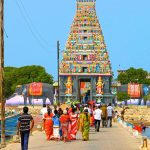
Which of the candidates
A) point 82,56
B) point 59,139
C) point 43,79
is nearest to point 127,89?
point 82,56

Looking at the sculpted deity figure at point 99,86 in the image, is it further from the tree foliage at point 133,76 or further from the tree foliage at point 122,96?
the tree foliage at point 133,76

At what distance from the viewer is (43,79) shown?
11744cm

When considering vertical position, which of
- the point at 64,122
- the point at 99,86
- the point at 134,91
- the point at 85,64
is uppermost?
the point at 85,64

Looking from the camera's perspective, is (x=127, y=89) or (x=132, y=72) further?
(x=132, y=72)

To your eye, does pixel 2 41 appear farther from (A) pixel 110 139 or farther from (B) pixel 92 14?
(B) pixel 92 14

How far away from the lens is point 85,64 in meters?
88.9

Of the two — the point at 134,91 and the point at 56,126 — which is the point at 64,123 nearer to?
the point at 56,126

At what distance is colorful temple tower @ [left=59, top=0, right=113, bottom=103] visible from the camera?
292 ft

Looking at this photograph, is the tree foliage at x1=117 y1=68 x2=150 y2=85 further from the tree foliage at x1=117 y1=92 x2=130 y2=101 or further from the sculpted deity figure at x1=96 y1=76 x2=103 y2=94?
the sculpted deity figure at x1=96 y1=76 x2=103 y2=94

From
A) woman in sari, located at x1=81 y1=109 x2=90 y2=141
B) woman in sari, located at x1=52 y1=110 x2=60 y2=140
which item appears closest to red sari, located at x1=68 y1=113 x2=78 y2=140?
woman in sari, located at x1=81 y1=109 x2=90 y2=141

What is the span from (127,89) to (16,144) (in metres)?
74.9

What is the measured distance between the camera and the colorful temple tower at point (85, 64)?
292ft

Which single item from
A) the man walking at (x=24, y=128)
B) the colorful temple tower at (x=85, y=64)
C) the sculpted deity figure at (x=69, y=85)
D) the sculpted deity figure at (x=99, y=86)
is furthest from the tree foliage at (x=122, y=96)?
the man walking at (x=24, y=128)

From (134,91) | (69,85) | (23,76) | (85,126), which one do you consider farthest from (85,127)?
(23,76)
